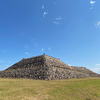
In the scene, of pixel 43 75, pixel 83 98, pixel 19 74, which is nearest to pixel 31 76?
pixel 43 75

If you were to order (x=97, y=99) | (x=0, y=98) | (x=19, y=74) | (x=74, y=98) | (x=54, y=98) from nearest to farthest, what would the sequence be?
1. (x=0, y=98)
2. (x=54, y=98)
3. (x=74, y=98)
4. (x=97, y=99)
5. (x=19, y=74)

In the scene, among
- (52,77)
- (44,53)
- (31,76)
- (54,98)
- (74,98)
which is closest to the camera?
(54,98)

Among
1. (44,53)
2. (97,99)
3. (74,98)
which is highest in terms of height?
(44,53)

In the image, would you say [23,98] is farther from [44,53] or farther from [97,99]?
[44,53]

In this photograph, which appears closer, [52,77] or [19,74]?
[52,77]

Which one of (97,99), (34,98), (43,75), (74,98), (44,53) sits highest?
(44,53)

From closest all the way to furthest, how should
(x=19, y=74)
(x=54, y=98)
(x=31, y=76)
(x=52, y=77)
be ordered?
1. (x=54, y=98)
2. (x=52, y=77)
3. (x=31, y=76)
4. (x=19, y=74)

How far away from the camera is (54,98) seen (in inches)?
345

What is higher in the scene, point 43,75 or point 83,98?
point 43,75

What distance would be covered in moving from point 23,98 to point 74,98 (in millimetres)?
6233

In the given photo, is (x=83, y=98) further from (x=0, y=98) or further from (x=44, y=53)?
(x=44, y=53)

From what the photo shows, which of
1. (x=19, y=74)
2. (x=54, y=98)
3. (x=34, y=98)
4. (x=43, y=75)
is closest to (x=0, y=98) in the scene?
(x=34, y=98)

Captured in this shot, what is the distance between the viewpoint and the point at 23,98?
8234 millimetres

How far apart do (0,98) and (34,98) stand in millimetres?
3612
